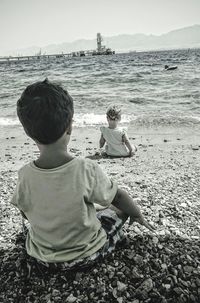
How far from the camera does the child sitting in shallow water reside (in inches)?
271

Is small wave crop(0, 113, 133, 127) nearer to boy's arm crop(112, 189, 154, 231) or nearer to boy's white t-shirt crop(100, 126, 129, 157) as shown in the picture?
boy's white t-shirt crop(100, 126, 129, 157)

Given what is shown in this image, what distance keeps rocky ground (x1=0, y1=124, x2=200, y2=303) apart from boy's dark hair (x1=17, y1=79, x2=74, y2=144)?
4.41ft

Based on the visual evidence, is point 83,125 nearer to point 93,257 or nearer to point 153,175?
point 153,175

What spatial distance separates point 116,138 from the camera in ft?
23.0

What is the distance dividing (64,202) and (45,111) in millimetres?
727

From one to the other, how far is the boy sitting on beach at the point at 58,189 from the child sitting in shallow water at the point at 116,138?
14.4 feet

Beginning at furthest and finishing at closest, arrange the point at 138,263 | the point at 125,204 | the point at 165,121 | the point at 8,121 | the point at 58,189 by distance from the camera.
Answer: the point at 8,121
the point at 165,121
the point at 138,263
the point at 125,204
the point at 58,189

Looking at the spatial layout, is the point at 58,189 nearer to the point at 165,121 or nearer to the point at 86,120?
the point at 165,121

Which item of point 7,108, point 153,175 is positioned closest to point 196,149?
point 153,175

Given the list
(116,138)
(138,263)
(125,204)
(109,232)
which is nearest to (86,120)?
(116,138)

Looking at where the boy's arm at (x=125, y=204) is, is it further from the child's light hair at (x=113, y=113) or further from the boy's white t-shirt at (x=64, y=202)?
the child's light hair at (x=113, y=113)

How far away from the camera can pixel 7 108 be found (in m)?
13.9

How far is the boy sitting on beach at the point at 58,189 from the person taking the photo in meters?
2.14

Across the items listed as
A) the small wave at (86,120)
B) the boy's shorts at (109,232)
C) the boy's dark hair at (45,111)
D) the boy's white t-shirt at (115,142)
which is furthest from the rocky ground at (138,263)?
the small wave at (86,120)
